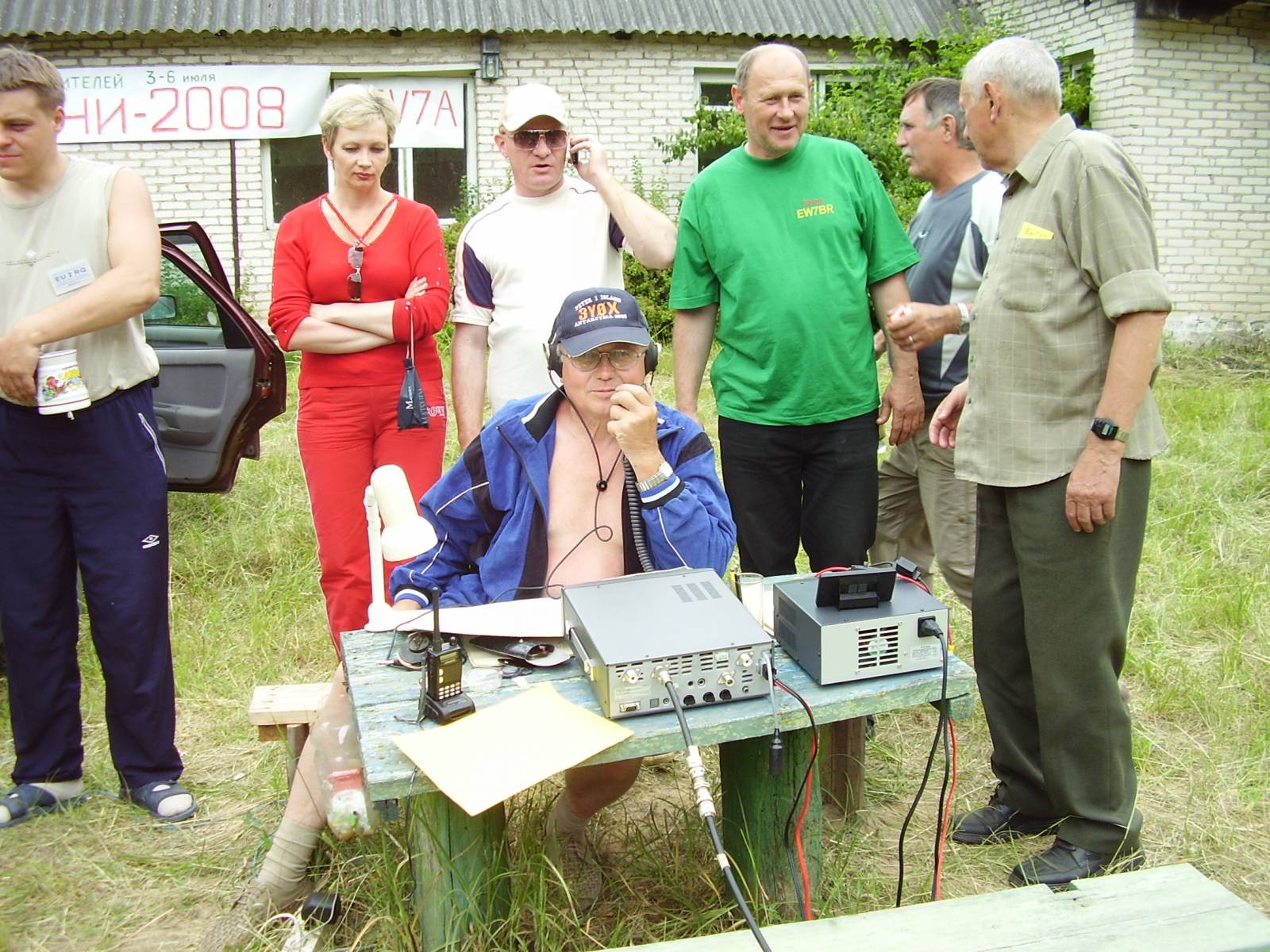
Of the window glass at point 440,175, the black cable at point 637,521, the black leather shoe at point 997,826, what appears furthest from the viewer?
the window glass at point 440,175

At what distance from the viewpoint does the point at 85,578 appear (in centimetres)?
336

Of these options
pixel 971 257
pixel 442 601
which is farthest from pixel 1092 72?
pixel 442 601

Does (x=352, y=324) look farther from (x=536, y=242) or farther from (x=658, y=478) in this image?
(x=658, y=478)

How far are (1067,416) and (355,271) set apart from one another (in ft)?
7.84

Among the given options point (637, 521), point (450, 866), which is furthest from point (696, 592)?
point (450, 866)

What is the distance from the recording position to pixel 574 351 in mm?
2662

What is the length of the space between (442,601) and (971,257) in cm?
210

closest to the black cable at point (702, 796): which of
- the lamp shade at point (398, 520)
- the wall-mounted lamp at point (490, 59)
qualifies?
the lamp shade at point (398, 520)

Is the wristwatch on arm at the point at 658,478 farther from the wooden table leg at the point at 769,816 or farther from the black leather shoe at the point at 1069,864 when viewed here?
the black leather shoe at the point at 1069,864

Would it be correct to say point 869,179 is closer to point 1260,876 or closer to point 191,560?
point 1260,876

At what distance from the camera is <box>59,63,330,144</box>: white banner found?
11086 mm

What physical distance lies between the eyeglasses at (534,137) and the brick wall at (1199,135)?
8.51 meters

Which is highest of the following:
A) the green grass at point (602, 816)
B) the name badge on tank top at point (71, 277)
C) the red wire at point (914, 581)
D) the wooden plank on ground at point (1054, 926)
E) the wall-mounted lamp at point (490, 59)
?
the wall-mounted lamp at point (490, 59)

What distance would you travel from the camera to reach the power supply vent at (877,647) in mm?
2262
